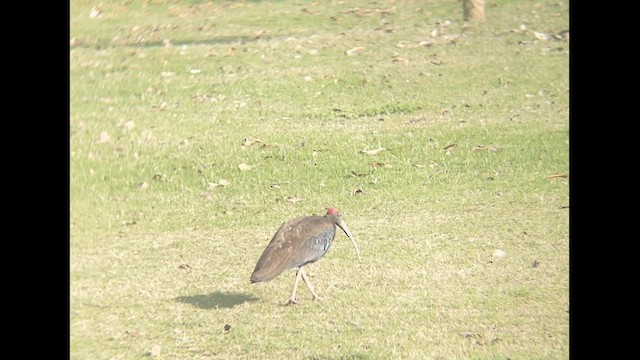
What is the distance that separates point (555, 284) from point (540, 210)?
133cm

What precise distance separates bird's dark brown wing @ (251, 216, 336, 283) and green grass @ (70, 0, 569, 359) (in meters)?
0.28

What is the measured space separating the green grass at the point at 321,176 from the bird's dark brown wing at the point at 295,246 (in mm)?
284

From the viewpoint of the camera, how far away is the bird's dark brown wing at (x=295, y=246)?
18.6 feet

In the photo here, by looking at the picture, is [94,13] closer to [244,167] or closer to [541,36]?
[244,167]

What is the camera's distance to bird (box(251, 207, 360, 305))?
5668 mm

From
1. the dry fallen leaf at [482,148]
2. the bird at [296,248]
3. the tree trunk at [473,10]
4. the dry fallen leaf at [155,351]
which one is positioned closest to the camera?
the dry fallen leaf at [155,351]

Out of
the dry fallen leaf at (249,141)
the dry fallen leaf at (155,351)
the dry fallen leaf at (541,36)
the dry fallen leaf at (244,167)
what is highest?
the dry fallen leaf at (155,351)

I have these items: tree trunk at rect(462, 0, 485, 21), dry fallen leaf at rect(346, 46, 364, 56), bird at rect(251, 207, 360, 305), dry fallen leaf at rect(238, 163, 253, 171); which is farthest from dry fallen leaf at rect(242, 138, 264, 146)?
tree trunk at rect(462, 0, 485, 21)

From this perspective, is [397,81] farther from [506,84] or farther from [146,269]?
[146,269]

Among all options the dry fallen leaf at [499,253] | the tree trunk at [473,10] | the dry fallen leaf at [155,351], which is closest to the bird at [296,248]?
the dry fallen leaf at [155,351]

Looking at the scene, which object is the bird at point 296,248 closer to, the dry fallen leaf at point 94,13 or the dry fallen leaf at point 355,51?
the dry fallen leaf at point 94,13

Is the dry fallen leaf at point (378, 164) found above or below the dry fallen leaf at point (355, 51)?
above

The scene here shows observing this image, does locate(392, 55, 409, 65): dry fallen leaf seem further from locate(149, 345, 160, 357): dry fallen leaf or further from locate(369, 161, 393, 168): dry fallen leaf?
locate(149, 345, 160, 357): dry fallen leaf

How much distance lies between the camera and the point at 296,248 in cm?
580
